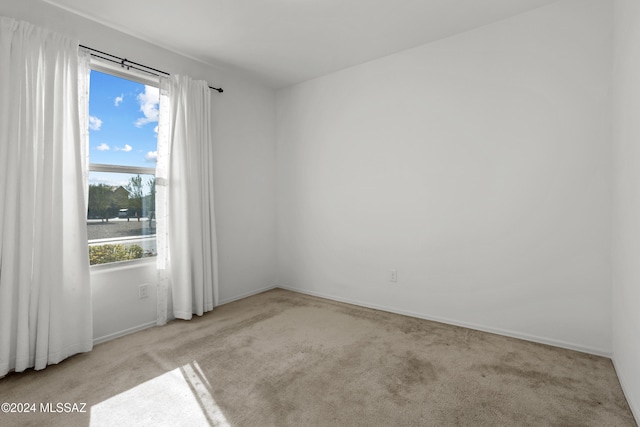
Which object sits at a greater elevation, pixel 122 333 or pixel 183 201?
pixel 183 201

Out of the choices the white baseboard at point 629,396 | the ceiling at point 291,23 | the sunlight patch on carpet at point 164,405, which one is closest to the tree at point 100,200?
the ceiling at point 291,23

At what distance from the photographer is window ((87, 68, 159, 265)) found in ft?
8.89

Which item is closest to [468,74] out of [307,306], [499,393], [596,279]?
[596,279]

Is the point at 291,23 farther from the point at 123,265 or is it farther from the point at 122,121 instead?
the point at 123,265

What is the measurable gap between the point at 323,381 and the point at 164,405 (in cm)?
92

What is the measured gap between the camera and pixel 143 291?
2.97 meters

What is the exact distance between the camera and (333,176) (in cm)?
380

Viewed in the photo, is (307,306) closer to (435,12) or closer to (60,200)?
(60,200)

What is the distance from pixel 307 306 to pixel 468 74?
2.75 metres

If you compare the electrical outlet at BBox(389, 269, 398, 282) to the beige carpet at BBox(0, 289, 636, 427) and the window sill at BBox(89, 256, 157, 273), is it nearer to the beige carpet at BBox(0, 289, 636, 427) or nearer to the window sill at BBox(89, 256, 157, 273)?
the beige carpet at BBox(0, 289, 636, 427)

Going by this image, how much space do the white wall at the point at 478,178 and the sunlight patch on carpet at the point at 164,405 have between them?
204cm

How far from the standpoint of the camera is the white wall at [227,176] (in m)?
2.64

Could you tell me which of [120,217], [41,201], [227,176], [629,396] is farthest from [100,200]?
[629,396]

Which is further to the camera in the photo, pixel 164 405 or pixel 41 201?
pixel 41 201
